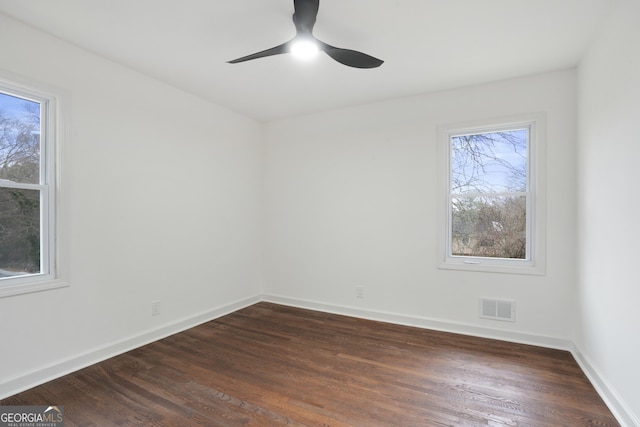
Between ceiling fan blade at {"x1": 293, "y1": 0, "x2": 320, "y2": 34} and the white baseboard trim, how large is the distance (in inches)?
116

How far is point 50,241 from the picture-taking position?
242 cm

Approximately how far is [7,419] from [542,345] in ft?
13.6

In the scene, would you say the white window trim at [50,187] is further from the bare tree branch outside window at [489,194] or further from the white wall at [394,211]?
the bare tree branch outside window at [489,194]

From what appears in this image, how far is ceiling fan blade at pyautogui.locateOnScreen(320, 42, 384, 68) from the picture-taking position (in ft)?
6.73

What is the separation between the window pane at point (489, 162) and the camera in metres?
3.18

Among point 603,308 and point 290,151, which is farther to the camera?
point 290,151

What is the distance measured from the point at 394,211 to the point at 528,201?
4.31ft

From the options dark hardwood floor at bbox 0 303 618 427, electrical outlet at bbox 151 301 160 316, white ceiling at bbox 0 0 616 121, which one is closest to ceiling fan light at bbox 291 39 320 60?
white ceiling at bbox 0 0 616 121

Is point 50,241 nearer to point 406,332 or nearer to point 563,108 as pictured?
point 406,332

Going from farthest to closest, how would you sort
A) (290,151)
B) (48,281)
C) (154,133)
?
(290,151) < (154,133) < (48,281)

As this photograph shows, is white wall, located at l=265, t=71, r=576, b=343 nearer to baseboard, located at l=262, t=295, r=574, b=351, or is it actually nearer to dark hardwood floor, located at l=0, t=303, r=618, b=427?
baseboard, located at l=262, t=295, r=574, b=351

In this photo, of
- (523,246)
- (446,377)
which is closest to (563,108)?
(523,246)

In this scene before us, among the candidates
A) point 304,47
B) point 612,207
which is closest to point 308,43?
point 304,47

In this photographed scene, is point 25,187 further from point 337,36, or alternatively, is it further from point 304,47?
point 337,36
